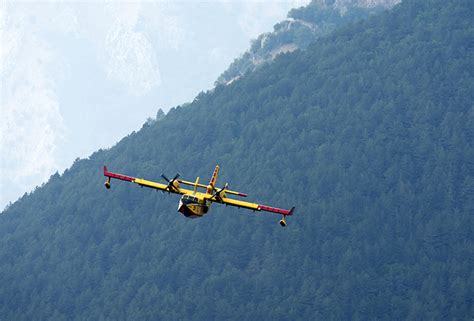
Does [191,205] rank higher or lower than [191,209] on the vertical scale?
higher

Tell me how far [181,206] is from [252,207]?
792cm

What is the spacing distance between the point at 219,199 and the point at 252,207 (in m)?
4.15

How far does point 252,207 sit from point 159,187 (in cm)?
1006

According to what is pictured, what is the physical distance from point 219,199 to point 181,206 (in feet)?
13.3

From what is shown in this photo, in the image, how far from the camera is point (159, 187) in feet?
487

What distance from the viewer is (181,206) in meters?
145

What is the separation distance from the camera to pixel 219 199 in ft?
479

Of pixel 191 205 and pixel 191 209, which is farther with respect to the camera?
pixel 191 209

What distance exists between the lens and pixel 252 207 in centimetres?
14812
